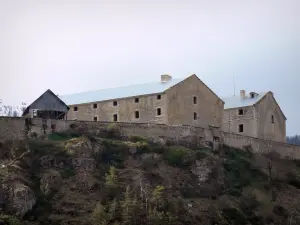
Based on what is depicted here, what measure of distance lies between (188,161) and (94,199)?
38.5ft

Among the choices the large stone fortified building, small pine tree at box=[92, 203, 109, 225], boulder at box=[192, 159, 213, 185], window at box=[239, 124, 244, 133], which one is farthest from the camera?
window at box=[239, 124, 244, 133]

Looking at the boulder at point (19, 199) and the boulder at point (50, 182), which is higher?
the boulder at point (50, 182)

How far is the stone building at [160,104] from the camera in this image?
7212 cm

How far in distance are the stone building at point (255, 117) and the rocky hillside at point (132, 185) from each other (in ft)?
38.1

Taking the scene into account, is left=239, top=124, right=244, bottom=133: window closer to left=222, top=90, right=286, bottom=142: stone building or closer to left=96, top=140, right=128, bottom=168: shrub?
left=222, top=90, right=286, bottom=142: stone building

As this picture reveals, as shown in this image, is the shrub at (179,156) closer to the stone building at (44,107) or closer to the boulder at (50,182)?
the boulder at (50,182)

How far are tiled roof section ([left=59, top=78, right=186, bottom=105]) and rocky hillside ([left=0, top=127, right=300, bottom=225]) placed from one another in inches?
430

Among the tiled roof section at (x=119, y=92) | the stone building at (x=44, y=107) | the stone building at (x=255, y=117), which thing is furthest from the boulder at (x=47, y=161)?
the stone building at (x=255, y=117)

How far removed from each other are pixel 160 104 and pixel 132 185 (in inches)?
683

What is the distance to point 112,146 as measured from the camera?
61500 mm

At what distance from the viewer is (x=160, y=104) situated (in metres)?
72.2

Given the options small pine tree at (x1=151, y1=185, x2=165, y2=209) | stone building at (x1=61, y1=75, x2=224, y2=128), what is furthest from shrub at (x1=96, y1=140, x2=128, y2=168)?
stone building at (x1=61, y1=75, x2=224, y2=128)

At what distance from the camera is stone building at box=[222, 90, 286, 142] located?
7938 cm

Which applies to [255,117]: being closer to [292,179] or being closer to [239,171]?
[292,179]
